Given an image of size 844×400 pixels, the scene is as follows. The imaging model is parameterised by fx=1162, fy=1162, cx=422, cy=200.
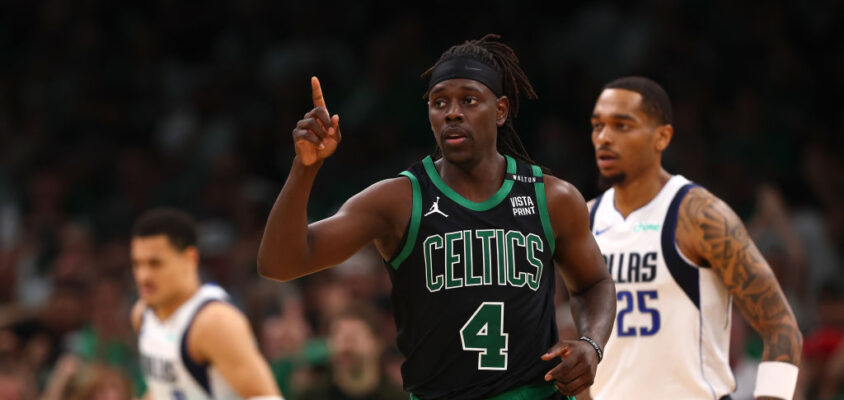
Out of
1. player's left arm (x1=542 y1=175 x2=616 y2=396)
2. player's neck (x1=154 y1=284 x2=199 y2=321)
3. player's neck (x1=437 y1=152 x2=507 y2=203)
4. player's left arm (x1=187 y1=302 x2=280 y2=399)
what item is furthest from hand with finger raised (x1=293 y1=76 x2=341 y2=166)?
player's neck (x1=154 y1=284 x2=199 y2=321)

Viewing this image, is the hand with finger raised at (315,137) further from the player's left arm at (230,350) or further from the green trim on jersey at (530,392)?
the player's left arm at (230,350)

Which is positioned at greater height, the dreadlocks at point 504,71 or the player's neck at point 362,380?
the dreadlocks at point 504,71

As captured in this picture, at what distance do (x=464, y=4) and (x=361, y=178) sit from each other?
205 centimetres

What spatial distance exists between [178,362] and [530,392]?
2645 mm

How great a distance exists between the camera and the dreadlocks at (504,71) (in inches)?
153

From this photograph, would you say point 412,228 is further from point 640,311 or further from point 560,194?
point 640,311

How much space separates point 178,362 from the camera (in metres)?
5.87

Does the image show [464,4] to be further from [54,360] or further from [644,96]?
[644,96]

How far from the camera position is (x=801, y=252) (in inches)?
321

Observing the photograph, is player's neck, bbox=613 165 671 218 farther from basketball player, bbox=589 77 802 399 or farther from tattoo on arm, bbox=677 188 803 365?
tattoo on arm, bbox=677 188 803 365

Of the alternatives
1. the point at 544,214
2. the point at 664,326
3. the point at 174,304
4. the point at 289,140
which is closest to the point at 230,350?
the point at 174,304

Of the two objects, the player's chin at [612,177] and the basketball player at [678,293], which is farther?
the player's chin at [612,177]

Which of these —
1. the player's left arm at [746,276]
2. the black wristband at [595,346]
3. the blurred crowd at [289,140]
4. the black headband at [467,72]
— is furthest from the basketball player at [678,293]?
the black headband at [467,72]

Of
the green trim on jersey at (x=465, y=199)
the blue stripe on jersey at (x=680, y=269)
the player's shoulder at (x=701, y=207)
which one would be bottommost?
the blue stripe on jersey at (x=680, y=269)
